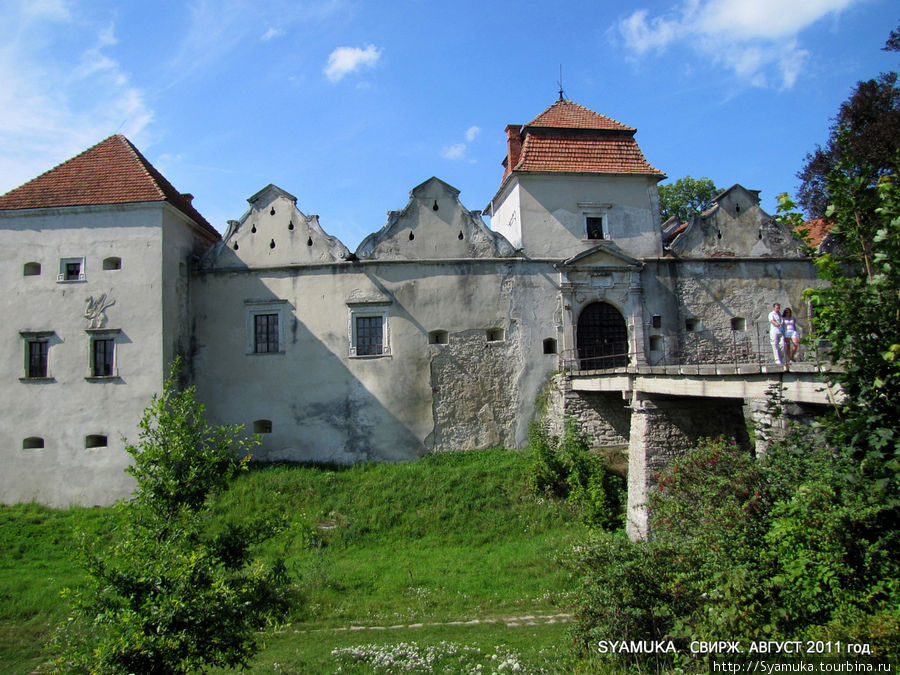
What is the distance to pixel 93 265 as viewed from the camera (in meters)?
17.4

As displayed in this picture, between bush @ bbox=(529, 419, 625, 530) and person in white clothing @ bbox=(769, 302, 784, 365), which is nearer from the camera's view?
person in white clothing @ bbox=(769, 302, 784, 365)

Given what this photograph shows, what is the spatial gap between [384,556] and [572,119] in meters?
14.9

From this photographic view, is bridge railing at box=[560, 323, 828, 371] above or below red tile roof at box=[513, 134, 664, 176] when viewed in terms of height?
below

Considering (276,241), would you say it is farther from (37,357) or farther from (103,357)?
(37,357)

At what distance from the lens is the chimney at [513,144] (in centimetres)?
2027

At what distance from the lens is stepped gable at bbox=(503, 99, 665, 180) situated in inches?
764

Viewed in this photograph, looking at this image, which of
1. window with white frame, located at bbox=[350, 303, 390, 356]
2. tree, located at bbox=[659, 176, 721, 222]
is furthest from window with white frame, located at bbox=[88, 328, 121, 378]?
tree, located at bbox=[659, 176, 721, 222]

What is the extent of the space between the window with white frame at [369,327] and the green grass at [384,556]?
351cm

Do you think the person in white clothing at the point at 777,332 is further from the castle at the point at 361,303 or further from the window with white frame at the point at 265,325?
the window with white frame at the point at 265,325

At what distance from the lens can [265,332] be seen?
1872cm

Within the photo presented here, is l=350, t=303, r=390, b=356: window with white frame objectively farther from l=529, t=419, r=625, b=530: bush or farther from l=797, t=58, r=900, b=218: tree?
l=797, t=58, r=900, b=218: tree

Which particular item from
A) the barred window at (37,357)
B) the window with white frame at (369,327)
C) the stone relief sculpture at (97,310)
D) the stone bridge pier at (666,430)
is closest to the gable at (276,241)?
the window with white frame at (369,327)

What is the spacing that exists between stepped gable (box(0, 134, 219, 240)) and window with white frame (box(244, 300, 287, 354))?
11.9 ft

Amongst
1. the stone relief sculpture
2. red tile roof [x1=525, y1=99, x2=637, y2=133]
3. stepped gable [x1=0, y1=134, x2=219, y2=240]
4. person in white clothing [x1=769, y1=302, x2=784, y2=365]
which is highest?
red tile roof [x1=525, y1=99, x2=637, y2=133]
